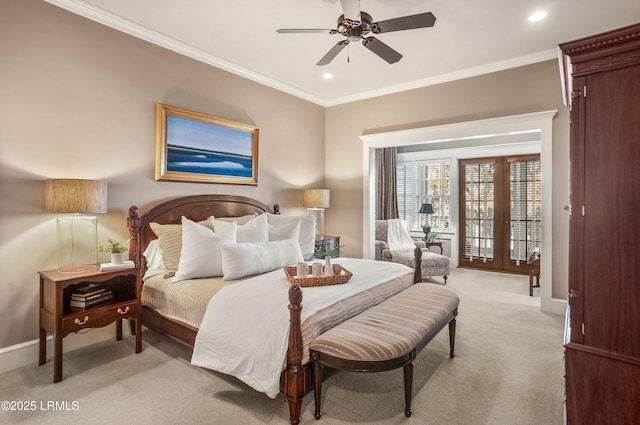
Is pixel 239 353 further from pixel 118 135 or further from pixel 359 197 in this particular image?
pixel 359 197

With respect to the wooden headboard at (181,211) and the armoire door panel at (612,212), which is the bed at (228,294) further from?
the armoire door panel at (612,212)

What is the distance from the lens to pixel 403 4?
2.99 m

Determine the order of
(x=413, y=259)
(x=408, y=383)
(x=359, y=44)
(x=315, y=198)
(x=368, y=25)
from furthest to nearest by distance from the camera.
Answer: (x=413, y=259) → (x=315, y=198) → (x=359, y=44) → (x=368, y=25) → (x=408, y=383)

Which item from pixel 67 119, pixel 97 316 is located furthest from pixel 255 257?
pixel 67 119

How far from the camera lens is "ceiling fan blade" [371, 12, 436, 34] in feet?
8.00

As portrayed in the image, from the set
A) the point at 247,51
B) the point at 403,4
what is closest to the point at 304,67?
the point at 247,51

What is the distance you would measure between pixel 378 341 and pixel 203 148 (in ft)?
10.1

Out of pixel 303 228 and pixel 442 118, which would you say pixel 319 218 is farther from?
pixel 442 118

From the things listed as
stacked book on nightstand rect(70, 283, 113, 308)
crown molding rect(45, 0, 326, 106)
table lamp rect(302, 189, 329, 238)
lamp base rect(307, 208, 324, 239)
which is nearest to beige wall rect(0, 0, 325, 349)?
crown molding rect(45, 0, 326, 106)

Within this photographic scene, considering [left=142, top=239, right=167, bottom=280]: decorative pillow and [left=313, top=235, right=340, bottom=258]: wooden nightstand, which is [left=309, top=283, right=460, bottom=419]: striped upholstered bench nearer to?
[left=142, top=239, right=167, bottom=280]: decorative pillow

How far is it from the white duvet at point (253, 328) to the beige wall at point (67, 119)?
1589 millimetres

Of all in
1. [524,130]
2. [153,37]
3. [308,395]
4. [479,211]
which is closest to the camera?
[308,395]

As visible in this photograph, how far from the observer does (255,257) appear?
3.05 meters

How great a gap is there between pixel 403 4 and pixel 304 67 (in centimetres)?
171
